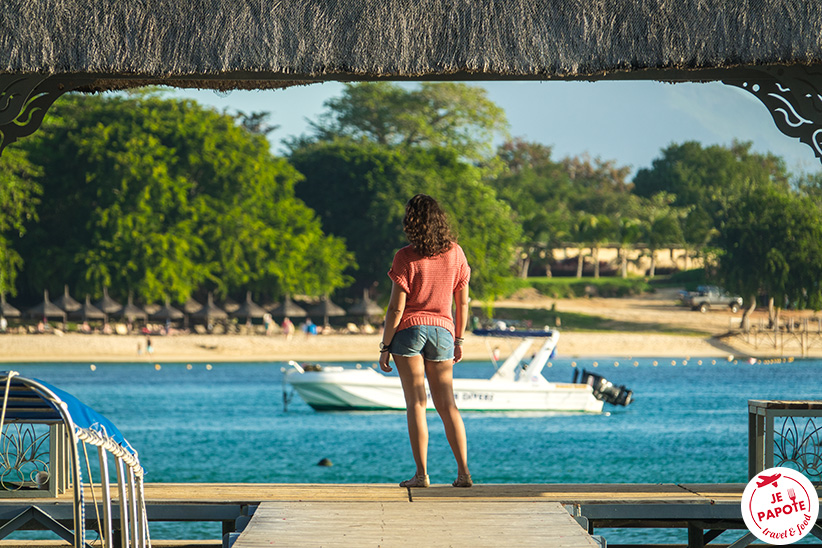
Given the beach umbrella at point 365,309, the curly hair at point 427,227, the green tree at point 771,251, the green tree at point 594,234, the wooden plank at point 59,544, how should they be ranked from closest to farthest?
the curly hair at point 427,227
the wooden plank at point 59,544
the beach umbrella at point 365,309
the green tree at point 771,251
the green tree at point 594,234

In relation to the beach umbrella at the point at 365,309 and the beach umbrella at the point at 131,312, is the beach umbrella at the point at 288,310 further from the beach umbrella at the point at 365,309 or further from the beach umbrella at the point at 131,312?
the beach umbrella at the point at 131,312

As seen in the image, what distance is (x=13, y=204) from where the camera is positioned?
52438 millimetres

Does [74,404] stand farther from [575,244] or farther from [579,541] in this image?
[575,244]

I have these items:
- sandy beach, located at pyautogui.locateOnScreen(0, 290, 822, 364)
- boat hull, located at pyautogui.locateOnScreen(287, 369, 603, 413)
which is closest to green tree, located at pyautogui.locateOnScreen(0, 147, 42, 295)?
sandy beach, located at pyautogui.locateOnScreen(0, 290, 822, 364)

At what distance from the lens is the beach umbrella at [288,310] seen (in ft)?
181

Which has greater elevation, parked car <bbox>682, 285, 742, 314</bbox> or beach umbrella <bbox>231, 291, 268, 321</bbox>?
parked car <bbox>682, 285, 742, 314</bbox>

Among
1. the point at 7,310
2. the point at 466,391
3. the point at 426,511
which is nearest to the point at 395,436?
the point at 466,391

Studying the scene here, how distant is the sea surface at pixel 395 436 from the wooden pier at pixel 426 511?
866cm

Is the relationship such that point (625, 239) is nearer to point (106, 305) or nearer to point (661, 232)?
point (661, 232)

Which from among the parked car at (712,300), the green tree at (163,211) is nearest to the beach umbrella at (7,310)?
the green tree at (163,211)

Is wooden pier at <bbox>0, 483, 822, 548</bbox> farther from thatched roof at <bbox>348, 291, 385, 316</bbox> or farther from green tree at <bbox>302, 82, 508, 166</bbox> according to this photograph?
green tree at <bbox>302, 82, 508, 166</bbox>

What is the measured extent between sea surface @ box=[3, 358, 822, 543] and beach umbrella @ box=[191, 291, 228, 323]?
9526 millimetres

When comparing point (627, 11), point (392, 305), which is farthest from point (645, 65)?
point (392, 305)

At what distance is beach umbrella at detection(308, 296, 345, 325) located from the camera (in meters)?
56.2
